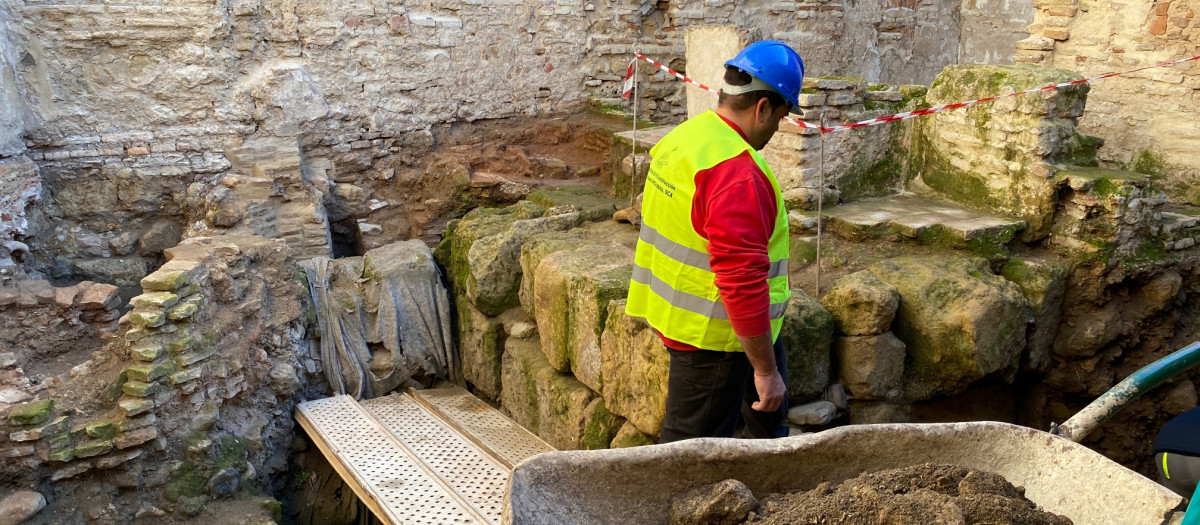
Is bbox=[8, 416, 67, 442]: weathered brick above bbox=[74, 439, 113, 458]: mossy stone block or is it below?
above

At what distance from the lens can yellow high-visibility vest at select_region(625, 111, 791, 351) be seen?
9.62 feet

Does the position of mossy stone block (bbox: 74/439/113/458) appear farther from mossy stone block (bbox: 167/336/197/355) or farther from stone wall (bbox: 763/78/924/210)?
stone wall (bbox: 763/78/924/210)

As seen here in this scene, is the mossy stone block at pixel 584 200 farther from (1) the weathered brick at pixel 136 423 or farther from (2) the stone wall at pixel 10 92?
(2) the stone wall at pixel 10 92

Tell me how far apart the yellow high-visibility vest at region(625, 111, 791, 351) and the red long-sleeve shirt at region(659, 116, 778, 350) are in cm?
6

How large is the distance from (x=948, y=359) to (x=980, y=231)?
2.38 ft

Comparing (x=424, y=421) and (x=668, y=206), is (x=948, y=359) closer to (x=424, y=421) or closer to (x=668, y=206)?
(x=668, y=206)

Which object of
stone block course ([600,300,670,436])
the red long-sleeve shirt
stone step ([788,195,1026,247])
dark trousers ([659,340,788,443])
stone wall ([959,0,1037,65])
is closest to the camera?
the red long-sleeve shirt

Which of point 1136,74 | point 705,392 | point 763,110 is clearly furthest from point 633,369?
point 1136,74

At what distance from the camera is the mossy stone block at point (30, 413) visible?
13.2 ft

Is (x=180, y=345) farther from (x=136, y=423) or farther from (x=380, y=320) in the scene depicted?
(x=380, y=320)

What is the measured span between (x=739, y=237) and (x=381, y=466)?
2462mm

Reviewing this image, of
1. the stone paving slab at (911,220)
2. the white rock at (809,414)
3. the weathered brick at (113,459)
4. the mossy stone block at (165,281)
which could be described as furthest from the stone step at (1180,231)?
the weathered brick at (113,459)

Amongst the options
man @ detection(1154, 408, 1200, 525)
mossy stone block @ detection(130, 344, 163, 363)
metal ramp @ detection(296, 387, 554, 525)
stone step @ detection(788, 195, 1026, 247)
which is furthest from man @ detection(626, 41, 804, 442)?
mossy stone block @ detection(130, 344, 163, 363)

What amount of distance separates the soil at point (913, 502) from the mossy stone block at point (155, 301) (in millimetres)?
3211
